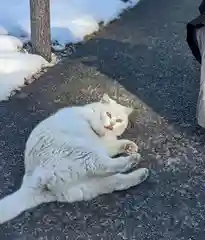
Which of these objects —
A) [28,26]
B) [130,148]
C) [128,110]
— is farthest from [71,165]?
[28,26]

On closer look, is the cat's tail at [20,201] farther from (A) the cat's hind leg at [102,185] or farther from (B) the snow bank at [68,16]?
(B) the snow bank at [68,16]

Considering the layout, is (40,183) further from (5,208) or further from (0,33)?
(0,33)

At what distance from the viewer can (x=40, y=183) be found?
2.82 m

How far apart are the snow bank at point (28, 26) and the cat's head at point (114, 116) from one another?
39.1 inches

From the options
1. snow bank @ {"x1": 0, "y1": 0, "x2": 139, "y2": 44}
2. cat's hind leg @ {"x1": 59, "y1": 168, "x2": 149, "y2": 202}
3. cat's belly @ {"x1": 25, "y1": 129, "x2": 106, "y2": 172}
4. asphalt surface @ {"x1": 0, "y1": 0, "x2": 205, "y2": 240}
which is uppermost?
cat's belly @ {"x1": 25, "y1": 129, "x2": 106, "y2": 172}

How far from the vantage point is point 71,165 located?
295 centimetres

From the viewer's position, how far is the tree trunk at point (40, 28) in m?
4.70

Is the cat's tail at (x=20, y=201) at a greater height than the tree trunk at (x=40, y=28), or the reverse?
the tree trunk at (x=40, y=28)

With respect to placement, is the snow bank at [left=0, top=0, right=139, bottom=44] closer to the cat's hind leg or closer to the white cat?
the white cat

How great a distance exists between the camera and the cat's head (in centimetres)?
357

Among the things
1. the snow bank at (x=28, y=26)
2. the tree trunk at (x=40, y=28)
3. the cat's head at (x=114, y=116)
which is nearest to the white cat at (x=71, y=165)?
the cat's head at (x=114, y=116)

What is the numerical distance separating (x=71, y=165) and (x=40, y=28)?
2160mm

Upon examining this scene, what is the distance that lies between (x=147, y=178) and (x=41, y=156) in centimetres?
67

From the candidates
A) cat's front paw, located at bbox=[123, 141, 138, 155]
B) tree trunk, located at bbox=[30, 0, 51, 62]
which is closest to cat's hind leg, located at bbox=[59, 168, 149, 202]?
cat's front paw, located at bbox=[123, 141, 138, 155]
